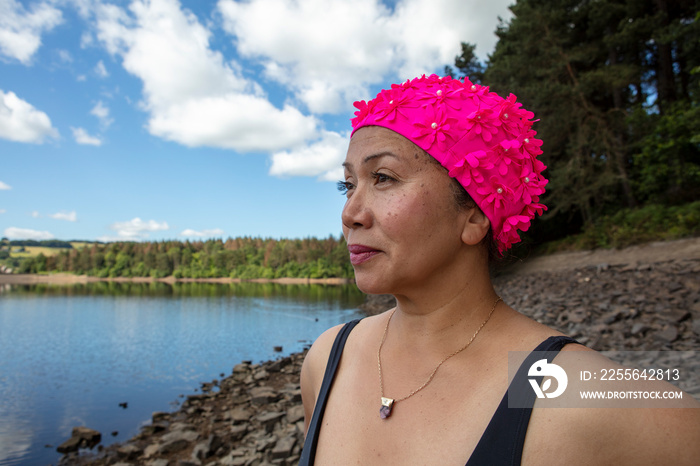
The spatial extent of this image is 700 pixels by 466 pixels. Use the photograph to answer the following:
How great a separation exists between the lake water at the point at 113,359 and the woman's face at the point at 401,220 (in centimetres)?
1156

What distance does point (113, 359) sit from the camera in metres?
20.0

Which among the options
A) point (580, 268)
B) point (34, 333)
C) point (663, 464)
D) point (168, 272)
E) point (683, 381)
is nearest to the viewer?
point (663, 464)

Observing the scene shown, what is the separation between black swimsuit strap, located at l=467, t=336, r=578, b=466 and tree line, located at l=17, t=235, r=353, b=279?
9827 cm

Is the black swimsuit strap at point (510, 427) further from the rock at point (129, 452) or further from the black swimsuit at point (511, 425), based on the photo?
the rock at point (129, 452)

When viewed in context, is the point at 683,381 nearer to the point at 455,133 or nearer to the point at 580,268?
the point at 455,133

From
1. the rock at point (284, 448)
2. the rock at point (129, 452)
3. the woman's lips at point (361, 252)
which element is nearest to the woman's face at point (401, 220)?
the woman's lips at point (361, 252)

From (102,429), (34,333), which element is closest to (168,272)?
(34,333)

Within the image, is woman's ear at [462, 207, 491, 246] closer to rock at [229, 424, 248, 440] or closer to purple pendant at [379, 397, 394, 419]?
purple pendant at [379, 397, 394, 419]

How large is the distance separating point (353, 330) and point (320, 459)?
63 centimetres

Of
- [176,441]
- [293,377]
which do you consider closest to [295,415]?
[176,441]

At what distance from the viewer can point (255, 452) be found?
7.47 m

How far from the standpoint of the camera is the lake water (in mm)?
11820

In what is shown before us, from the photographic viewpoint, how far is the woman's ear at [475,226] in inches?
61.5

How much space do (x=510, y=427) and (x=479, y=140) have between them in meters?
0.98
